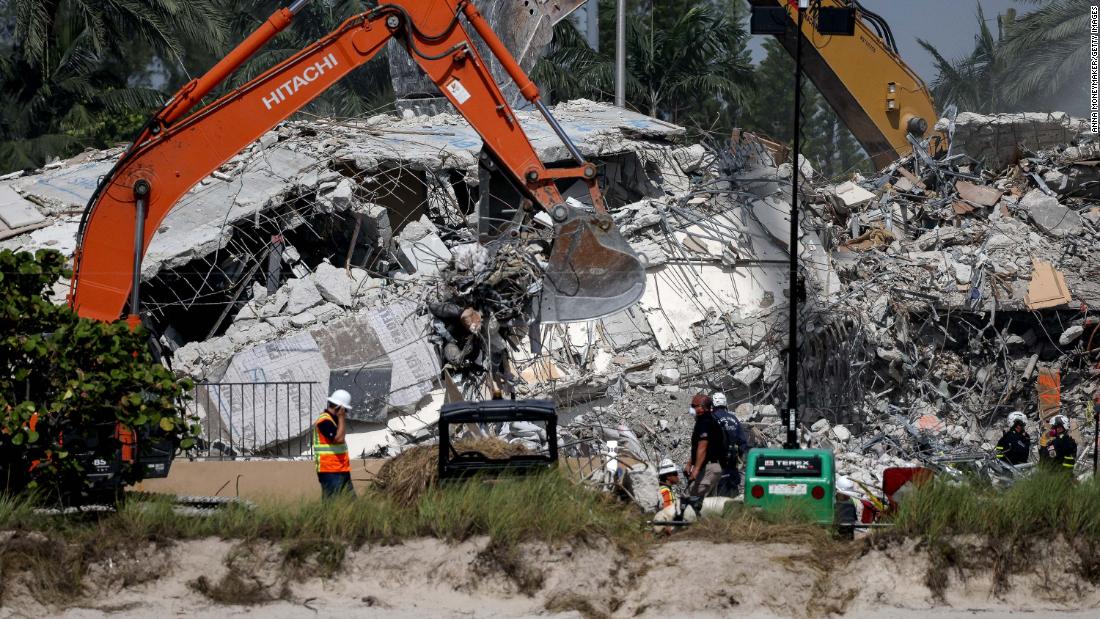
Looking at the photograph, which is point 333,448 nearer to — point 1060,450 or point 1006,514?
point 1006,514

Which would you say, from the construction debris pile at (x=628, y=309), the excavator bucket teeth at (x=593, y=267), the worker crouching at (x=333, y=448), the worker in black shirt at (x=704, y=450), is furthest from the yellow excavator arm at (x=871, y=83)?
the worker crouching at (x=333, y=448)

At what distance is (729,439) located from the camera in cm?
1225

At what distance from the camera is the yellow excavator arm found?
21109 millimetres

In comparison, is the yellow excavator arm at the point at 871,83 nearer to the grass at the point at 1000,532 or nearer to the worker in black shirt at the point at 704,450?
the worker in black shirt at the point at 704,450

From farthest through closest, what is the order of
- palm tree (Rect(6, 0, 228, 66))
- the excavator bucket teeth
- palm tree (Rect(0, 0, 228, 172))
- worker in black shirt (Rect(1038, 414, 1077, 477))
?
palm tree (Rect(0, 0, 228, 172)) → palm tree (Rect(6, 0, 228, 66)) → the excavator bucket teeth → worker in black shirt (Rect(1038, 414, 1077, 477))

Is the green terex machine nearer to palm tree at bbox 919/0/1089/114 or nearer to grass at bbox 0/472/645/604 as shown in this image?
grass at bbox 0/472/645/604

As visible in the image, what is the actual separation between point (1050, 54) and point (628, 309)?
65.6 ft

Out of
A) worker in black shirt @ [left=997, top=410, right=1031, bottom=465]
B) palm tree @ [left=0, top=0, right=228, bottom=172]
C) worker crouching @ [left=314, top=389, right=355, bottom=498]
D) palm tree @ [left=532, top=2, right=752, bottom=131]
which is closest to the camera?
worker crouching @ [left=314, top=389, right=355, bottom=498]

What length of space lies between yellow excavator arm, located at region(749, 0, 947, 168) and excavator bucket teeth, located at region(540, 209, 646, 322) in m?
7.84

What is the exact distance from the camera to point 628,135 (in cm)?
1991

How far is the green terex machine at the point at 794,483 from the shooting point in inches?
405

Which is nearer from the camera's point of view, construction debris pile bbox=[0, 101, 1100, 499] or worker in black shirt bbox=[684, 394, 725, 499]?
worker in black shirt bbox=[684, 394, 725, 499]

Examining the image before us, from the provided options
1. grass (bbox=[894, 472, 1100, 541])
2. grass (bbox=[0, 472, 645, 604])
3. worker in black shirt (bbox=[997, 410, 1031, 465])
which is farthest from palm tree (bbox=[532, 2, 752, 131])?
grass (bbox=[894, 472, 1100, 541])

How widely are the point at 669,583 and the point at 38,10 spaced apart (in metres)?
20.9
